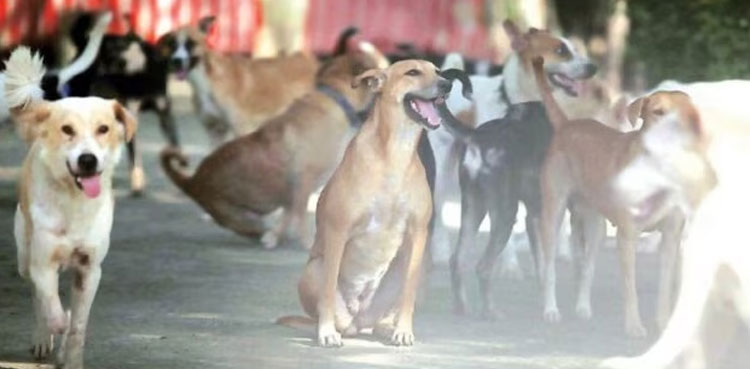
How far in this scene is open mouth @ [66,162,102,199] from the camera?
19.4 ft

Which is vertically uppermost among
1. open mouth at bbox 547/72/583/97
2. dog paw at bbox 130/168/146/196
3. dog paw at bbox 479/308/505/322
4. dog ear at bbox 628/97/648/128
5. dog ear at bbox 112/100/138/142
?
open mouth at bbox 547/72/583/97

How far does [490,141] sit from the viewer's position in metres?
7.00

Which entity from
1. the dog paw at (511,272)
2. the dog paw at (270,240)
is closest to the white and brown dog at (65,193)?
the dog paw at (511,272)

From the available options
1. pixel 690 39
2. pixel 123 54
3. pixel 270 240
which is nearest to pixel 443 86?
pixel 270 240

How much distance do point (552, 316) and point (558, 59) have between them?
86 cm


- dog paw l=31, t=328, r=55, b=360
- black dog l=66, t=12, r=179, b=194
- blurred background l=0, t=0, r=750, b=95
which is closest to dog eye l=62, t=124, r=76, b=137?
dog paw l=31, t=328, r=55, b=360

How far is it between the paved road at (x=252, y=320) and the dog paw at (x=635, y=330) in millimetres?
35

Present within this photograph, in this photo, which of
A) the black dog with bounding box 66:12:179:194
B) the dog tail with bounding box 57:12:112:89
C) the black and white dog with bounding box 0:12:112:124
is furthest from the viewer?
the black dog with bounding box 66:12:179:194

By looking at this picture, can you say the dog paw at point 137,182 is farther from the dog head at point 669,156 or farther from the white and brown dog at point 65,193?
the dog head at point 669,156

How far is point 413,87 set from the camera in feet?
20.5

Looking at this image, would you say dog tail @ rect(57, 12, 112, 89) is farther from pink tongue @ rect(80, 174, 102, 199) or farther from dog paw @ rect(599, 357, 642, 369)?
dog paw @ rect(599, 357, 642, 369)

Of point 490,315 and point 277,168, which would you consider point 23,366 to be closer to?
point 490,315

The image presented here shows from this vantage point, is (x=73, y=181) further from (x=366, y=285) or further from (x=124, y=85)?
(x=124, y=85)

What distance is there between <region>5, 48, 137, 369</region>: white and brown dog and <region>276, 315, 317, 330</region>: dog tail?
0.81 m
